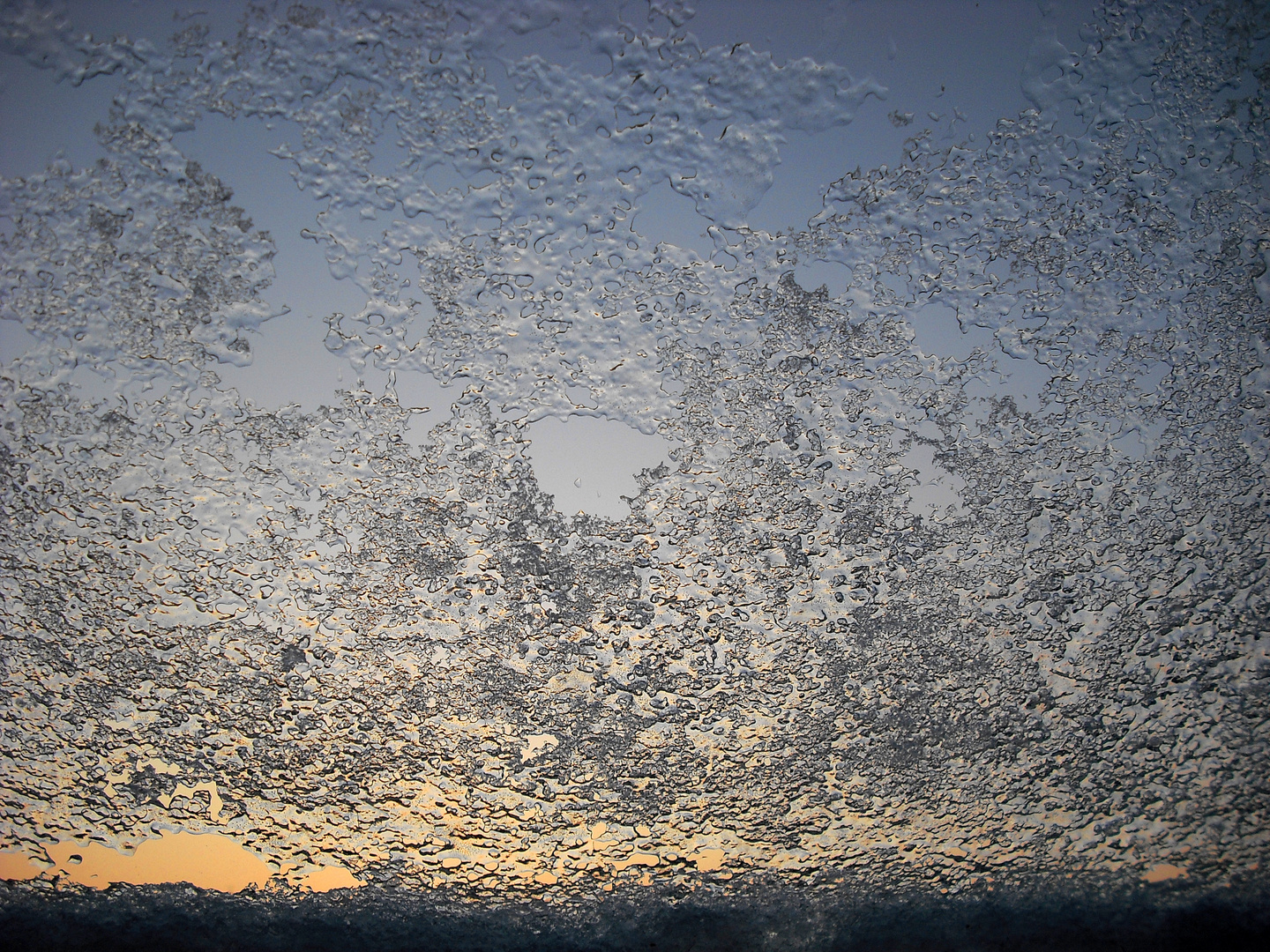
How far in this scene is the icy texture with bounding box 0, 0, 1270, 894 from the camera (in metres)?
1.08

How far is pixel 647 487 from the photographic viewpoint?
46.3 inches

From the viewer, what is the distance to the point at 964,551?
1.22m

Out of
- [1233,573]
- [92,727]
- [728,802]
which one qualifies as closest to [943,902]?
[728,802]

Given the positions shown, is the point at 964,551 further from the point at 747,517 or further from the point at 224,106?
the point at 224,106

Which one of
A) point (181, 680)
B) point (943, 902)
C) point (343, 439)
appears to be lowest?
point (943, 902)

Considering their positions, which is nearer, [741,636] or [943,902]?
[741,636]

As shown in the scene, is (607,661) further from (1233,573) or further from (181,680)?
(1233,573)

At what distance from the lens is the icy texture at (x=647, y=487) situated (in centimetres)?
108

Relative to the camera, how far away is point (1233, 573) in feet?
4.08

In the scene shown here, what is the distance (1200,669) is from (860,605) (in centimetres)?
66

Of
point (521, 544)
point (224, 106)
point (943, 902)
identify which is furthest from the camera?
point (943, 902)

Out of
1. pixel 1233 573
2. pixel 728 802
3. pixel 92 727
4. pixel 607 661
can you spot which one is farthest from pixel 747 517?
pixel 92 727

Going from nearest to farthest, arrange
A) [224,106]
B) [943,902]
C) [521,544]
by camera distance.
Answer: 1. [224,106]
2. [521,544]
3. [943,902]

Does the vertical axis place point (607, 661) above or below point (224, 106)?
below
